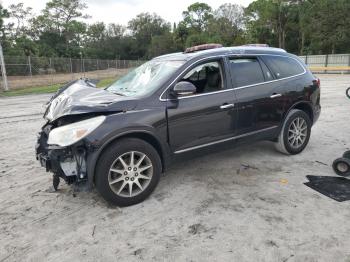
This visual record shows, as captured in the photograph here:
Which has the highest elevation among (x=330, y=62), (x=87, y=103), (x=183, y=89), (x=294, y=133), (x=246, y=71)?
(x=330, y=62)

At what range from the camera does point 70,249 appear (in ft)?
9.32

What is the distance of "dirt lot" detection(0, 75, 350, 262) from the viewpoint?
2.76 metres

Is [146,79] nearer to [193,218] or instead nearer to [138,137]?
[138,137]

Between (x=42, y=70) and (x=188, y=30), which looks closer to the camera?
(x=42, y=70)

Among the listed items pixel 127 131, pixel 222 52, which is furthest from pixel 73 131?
pixel 222 52

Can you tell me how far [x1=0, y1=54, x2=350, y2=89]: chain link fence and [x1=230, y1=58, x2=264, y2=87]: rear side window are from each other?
21.3 metres

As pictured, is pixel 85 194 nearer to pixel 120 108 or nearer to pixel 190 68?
pixel 120 108

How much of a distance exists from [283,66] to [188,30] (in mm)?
73637

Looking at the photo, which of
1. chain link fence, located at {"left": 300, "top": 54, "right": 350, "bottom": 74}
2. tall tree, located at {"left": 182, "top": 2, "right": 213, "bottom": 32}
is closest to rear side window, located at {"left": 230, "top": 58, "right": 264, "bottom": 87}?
chain link fence, located at {"left": 300, "top": 54, "right": 350, "bottom": 74}

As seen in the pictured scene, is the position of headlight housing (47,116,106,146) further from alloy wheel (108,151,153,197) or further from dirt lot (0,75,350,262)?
dirt lot (0,75,350,262)

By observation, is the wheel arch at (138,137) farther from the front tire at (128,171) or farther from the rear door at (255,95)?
the rear door at (255,95)

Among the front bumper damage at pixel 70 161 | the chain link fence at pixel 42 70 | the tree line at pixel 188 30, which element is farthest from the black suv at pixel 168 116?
the tree line at pixel 188 30

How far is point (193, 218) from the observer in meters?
3.29

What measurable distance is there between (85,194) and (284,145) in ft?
10.7
